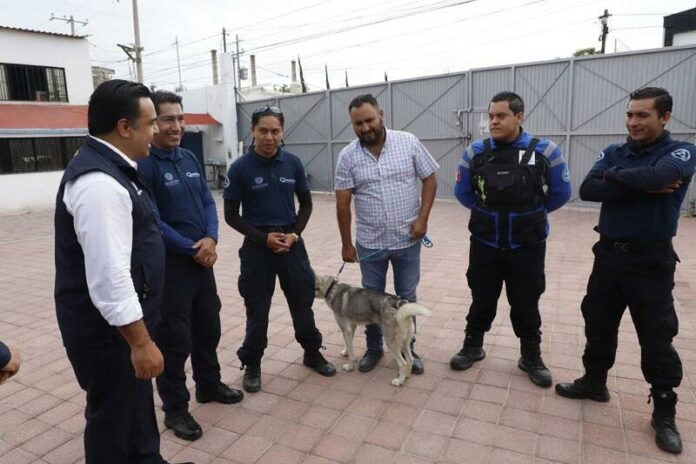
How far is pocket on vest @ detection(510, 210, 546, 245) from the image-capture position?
10.6 feet

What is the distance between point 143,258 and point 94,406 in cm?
69

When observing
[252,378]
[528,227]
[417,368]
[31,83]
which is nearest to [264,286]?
[252,378]

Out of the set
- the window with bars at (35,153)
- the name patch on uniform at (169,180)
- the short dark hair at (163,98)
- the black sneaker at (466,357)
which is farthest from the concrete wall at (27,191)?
the black sneaker at (466,357)

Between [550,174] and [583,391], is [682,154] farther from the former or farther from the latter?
[583,391]

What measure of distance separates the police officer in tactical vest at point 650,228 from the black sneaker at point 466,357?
1.17 metres

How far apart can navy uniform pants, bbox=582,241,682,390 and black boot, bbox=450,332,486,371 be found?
102 centimetres

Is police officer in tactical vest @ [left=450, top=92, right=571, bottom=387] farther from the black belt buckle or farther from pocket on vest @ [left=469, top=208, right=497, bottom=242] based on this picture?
the black belt buckle

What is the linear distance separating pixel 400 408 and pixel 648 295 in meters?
1.62

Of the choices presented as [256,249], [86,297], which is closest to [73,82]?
[256,249]

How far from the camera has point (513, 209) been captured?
3256 mm

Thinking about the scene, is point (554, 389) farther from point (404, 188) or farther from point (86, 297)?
point (86, 297)

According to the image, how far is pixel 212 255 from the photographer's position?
9.72 ft

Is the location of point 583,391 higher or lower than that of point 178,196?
lower

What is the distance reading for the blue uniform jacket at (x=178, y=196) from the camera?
9.12ft
